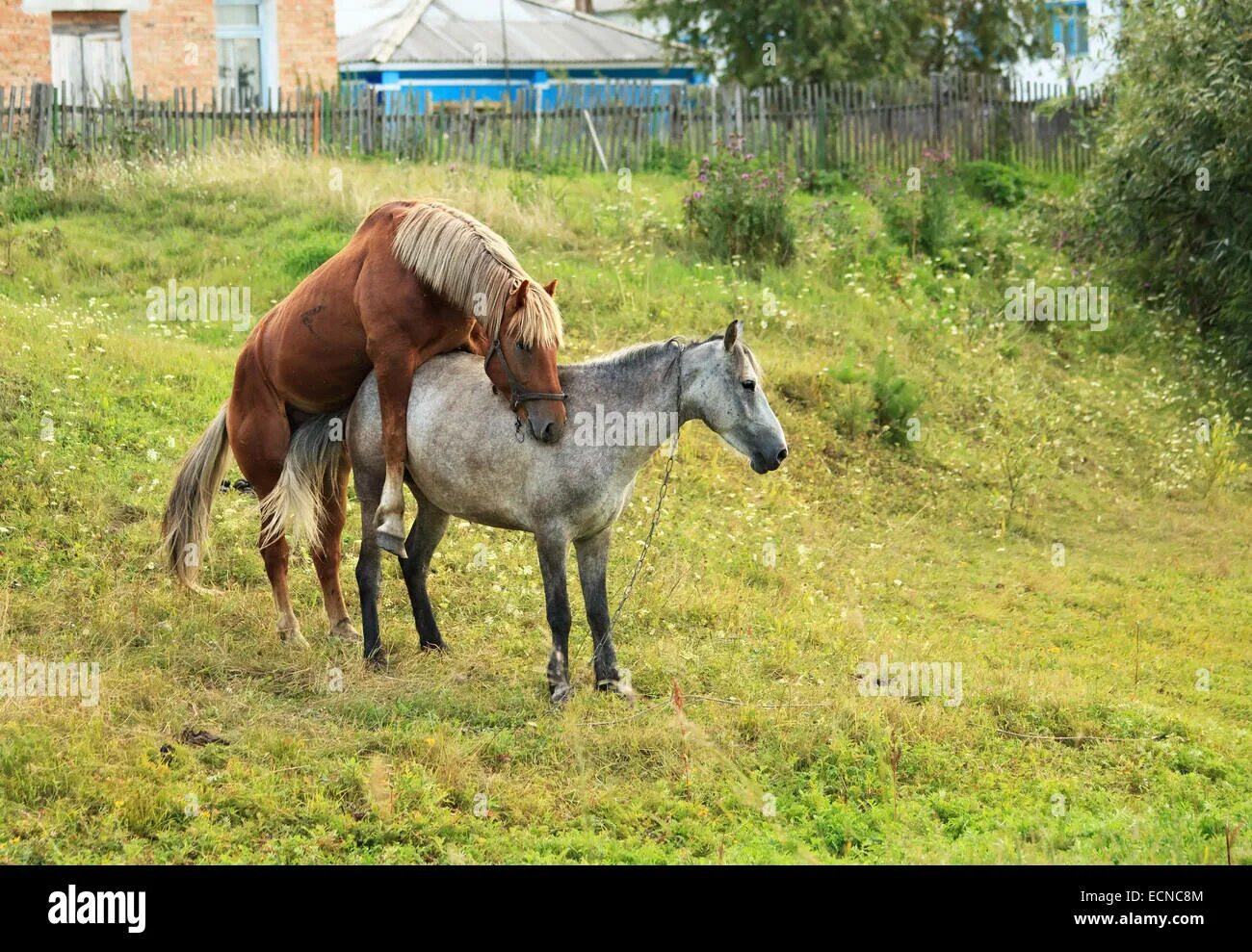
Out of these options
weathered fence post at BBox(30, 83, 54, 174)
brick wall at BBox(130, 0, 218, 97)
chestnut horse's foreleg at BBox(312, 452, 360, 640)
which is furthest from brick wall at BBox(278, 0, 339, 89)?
chestnut horse's foreleg at BBox(312, 452, 360, 640)

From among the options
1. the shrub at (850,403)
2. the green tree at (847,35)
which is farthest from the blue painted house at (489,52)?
the shrub at (850,403)

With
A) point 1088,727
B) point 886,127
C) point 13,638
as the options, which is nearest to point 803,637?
point 1088,727

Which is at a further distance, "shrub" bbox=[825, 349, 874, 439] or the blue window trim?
the blue window trim

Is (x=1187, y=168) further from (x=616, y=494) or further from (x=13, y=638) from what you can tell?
(x=13, y=638)

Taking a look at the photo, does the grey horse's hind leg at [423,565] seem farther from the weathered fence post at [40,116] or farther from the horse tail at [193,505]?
the weathered fence post at [40,116]

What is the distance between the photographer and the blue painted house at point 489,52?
101ft

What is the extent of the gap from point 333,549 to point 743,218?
8.59 m

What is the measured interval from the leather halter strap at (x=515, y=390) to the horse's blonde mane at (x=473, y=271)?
0.27 ft

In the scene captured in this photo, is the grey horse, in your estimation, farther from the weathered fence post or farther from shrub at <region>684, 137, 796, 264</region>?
the weathered fence post

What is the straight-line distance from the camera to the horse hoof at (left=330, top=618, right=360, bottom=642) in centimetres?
818

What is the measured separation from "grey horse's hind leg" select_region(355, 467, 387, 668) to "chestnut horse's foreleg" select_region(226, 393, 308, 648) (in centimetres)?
41

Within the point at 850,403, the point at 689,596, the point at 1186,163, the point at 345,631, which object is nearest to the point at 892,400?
the point at 850,403

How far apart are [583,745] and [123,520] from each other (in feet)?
14.1

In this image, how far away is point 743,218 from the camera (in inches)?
610
